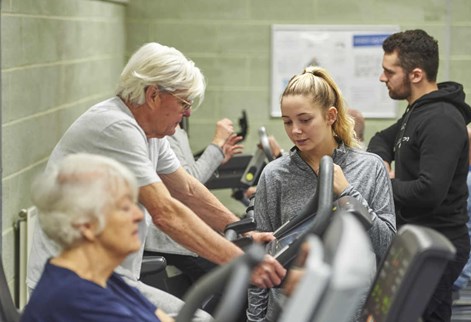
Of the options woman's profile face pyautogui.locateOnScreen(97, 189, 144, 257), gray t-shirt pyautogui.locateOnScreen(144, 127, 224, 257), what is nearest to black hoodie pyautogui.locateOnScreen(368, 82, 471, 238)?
gray t-shirt pyautogui.locateOnScreen(144, 127, 224, 257)

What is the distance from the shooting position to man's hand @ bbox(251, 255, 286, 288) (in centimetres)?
236

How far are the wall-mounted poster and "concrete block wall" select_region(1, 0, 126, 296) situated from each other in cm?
155

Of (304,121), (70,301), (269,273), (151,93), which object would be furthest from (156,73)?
(70,301)

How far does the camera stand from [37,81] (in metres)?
4.17

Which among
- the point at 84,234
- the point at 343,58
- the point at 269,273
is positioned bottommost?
the point at 269,273

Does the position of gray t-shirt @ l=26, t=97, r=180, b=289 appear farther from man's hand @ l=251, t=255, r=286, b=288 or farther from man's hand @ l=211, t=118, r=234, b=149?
man's hand @ l=211, t=118, r=234, b=149

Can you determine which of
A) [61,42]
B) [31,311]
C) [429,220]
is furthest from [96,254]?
[61,42]

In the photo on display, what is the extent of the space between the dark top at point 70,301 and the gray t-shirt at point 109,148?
2.42 feet

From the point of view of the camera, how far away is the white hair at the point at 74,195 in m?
1.85

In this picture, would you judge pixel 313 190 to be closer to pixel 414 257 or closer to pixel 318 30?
pixel 414 257

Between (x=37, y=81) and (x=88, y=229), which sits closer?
(x=88, y=229)

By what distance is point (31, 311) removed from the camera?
185cm

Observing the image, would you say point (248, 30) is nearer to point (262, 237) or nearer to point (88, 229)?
point (262, 237)

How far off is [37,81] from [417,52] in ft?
5.32
